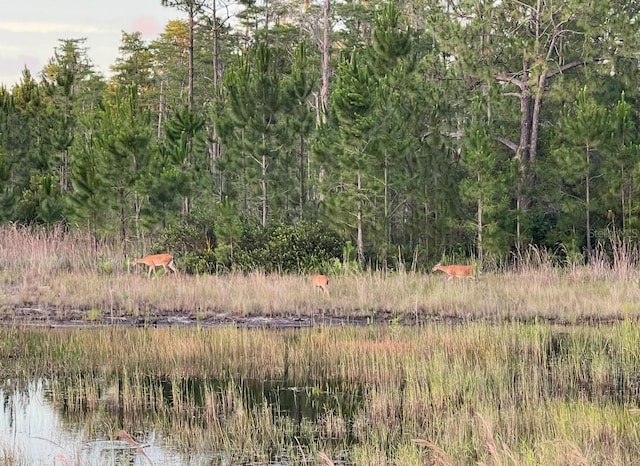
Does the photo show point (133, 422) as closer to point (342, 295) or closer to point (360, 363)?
point (360, 363)

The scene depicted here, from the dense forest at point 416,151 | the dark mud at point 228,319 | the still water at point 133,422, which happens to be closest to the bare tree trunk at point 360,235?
the dense forest at point 416,151

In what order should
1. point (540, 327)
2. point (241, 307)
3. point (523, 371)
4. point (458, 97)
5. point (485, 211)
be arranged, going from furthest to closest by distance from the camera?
point (458, 97), point (485, 211), point (241, 307), point (540, 327), point (523, 371)

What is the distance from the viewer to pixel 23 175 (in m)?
32.0

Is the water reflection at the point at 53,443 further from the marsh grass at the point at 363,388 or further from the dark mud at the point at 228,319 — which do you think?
the dark mud at the point at 228,319

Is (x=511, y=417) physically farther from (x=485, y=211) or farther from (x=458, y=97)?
(x=458, y=97)

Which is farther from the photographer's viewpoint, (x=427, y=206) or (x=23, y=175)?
(x=23, y=175)

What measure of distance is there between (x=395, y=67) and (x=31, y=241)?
9.91m

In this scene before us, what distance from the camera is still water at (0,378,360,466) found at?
718 centimetres

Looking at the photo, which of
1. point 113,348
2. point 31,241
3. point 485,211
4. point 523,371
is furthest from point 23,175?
point 523,371

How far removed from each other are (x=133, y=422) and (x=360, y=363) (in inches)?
135

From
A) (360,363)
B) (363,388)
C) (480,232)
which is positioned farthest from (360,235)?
(363,388)

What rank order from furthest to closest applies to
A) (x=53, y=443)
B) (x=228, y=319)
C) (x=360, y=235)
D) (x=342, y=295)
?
(x=360, y=235) → (x=342, y=295) → (x=228, y=319) → (x=53, y=443)

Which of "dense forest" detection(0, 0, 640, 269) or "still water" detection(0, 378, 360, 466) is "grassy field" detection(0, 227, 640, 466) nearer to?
"still water" detection(0, 378, 360, 466)

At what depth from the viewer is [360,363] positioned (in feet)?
36.1
